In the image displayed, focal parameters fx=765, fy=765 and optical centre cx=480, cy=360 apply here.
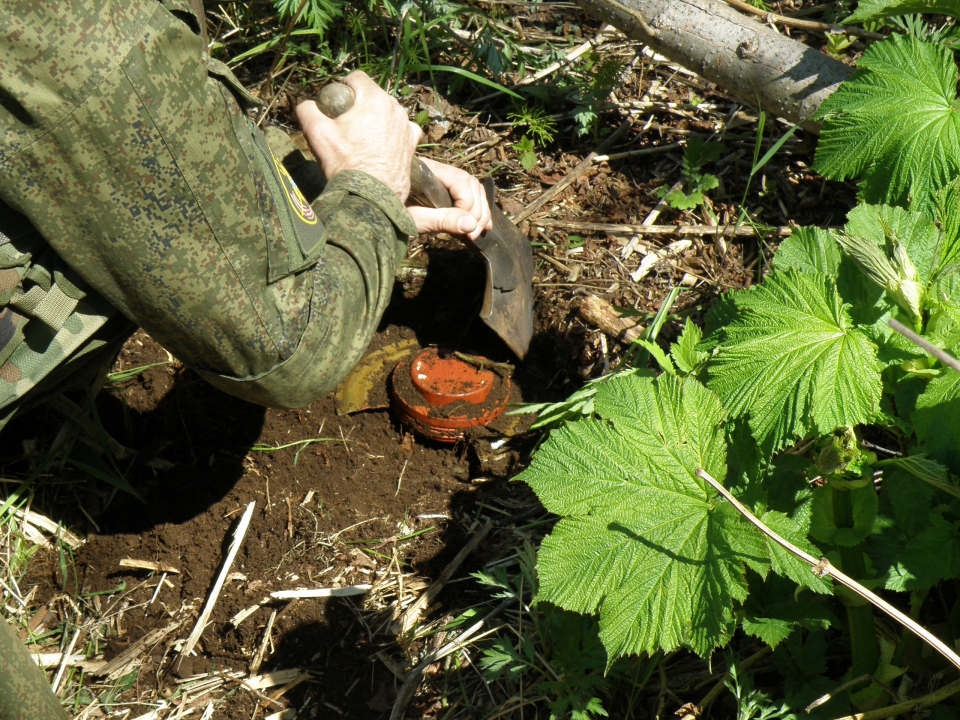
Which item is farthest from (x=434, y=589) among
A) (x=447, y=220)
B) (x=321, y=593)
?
(x=447, y=220)

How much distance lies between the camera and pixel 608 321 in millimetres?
2695

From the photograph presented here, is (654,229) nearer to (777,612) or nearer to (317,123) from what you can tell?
(317,123)

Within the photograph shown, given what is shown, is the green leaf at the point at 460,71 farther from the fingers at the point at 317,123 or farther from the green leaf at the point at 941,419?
the green leaf at the point at 941,419

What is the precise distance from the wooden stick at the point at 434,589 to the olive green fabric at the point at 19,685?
0.86 m

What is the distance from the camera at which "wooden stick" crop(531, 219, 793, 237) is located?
112 inches

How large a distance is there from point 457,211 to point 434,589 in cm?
124

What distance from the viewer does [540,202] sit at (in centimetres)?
315

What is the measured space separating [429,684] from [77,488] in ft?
4.70

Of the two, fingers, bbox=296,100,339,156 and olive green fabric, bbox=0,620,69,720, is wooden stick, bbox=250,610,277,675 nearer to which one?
olive green fabric, bbox=0,620,69,720

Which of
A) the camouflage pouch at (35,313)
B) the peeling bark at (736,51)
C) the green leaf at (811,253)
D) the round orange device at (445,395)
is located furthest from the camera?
the peeling bark at (736,51)

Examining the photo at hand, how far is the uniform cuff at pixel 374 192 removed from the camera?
2.29m

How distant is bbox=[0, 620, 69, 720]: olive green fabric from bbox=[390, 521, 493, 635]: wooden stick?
86cm

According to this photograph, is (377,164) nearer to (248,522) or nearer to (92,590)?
(248,522)

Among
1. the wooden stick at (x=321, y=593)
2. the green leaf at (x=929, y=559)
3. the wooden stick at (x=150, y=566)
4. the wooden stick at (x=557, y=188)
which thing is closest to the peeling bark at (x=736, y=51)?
the wooden stick at (x=557, y=188)
